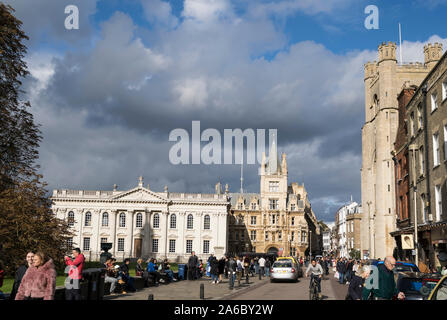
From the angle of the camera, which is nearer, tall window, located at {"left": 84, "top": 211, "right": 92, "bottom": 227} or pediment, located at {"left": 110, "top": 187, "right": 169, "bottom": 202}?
pediment, located at {"left": 110, "top": 187, "right": 169, "bottom": 202}

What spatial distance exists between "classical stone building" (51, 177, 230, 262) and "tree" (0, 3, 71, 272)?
50.4 meters

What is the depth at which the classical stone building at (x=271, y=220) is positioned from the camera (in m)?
93.4

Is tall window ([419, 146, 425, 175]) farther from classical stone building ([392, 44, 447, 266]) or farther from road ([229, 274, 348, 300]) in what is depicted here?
road ([229, 274, 348, 300])

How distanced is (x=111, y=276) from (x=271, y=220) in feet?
251

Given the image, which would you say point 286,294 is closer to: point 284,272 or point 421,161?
point 284,272

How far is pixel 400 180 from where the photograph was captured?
34.0 metres

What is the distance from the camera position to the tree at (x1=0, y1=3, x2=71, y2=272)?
26.6 metres

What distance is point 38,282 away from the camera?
8.52m

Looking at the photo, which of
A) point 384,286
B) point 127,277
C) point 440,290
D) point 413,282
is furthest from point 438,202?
point 440,290

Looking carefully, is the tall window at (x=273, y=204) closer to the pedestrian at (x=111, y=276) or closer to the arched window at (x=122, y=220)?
the arched window at (x=122, y=220)

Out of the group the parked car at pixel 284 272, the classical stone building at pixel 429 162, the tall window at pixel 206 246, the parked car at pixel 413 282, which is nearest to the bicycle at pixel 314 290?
the parked car at pixel 413 282

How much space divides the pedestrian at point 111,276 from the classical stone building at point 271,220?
7383 cm

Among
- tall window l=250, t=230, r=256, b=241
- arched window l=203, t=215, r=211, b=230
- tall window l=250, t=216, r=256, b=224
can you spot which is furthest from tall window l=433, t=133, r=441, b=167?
tall window l=250, t=216, r=256, b=224

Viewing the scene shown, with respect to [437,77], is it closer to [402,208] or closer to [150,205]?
[402,208]
